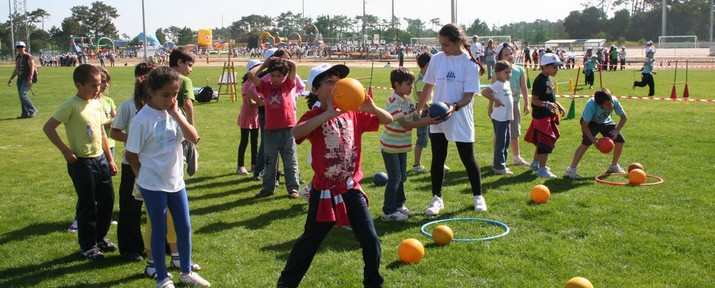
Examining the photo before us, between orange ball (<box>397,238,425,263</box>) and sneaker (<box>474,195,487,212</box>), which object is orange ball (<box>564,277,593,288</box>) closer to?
orange ball (<box>397,238,425,263</box>)

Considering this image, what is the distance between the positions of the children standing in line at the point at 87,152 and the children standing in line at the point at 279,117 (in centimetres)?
256

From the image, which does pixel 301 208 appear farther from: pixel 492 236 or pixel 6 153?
pixel 6 153

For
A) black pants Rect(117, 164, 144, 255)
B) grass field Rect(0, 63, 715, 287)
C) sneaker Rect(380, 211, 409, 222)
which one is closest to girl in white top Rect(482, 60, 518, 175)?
grass field Rect(0, 63, 715, 287)

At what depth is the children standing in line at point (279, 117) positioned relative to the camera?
8.70 metres

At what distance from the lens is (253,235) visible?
7262 mm

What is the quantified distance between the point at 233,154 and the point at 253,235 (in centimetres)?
587

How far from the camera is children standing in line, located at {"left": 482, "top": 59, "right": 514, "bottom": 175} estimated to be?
33.5 feet

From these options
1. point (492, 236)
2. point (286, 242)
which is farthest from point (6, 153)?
point (492, 236)

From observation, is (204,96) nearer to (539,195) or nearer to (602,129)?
(602,129)

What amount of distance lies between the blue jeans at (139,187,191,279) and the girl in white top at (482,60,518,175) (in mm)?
6069

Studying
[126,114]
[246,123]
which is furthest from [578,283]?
[246,123]

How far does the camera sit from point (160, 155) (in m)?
5.20

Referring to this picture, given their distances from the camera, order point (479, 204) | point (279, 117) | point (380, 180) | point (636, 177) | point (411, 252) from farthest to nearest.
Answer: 1. point (380, 180)
2. point (636, 177)
3. point (279, 117)
4. point (479, 204)
5. point (411, 252)

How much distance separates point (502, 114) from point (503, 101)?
0.67 feet
